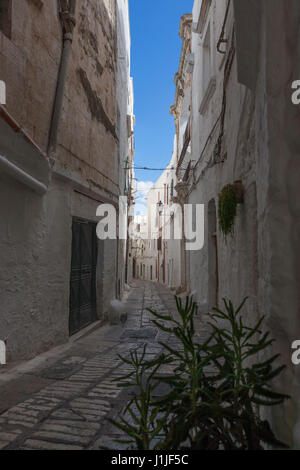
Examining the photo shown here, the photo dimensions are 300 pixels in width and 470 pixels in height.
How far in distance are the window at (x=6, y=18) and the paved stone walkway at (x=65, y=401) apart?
3928 mm

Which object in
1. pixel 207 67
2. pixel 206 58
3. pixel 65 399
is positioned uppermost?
pixel 206 58

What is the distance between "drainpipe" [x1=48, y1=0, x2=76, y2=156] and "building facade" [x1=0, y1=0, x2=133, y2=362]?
2 centimetres

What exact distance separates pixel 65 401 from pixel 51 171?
126 inches

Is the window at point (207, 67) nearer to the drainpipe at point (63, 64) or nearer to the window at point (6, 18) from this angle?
the drainpipe at point (63, 64)

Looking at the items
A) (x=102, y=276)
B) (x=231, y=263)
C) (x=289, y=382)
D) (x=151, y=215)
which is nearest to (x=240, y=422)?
(x=289, y=382)

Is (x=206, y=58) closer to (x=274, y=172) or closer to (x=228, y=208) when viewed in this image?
(x=228, y=208)

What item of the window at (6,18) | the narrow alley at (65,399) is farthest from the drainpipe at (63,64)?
the narrow alley at (65,399)

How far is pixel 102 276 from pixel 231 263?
3.68 m

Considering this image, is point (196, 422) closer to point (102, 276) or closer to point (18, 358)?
point (18, 358)

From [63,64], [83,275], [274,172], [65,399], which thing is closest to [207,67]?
[63,64]

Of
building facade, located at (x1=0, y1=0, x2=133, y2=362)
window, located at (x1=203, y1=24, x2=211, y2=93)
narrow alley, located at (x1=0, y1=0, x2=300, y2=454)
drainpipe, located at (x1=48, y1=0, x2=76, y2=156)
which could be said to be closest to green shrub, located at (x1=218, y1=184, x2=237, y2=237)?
narrow alley, located at (x1=0, y1=0, x2=300, y2=454)

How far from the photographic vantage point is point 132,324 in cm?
722

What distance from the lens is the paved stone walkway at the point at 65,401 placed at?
2.29 metres

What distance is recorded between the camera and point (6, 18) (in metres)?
3.89
